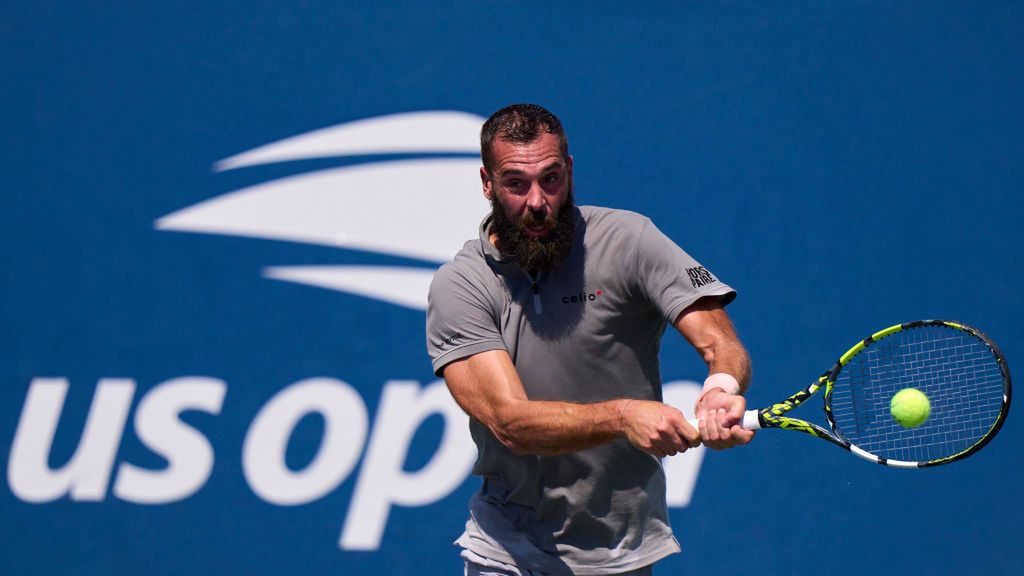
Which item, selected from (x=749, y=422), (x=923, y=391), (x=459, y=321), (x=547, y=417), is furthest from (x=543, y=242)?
(x=923, y=391)

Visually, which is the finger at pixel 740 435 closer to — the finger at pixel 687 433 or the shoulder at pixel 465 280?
the finger at pixel 687 433

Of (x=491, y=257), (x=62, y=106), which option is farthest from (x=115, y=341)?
(x=491, y=257)

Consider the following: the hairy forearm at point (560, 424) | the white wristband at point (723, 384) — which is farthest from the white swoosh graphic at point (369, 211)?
the white wristband at point (723, 384)

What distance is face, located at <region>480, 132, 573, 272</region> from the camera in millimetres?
2867

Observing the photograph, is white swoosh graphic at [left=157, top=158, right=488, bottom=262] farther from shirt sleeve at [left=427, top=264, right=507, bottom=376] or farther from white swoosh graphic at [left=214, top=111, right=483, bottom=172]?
shirt sleeve at [left=427, top=264, right=507, bottom=376]

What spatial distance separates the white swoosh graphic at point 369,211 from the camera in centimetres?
490

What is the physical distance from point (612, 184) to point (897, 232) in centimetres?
120

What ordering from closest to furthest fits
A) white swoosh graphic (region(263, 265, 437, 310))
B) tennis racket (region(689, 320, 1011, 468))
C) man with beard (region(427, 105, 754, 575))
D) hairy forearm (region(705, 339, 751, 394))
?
1. hairy forearm (region(705, 339, 751, 394))
2. man with beard (region(427, 105, 754, 575))
3. tennis racket (region(689, 320, 1011, 468))
4. white swoosh graphic (region(263, 265, 437, 310))

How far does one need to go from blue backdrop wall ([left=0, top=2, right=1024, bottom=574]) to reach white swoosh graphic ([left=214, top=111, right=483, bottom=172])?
0.01 meters

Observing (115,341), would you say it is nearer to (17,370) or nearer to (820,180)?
(17,370)

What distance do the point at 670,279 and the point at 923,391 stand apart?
131 centimetres

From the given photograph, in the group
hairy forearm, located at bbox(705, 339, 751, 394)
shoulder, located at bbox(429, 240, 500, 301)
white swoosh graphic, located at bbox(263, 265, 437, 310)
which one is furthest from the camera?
white swoosh graphic, located at bbox(263, 265, 437, 310)

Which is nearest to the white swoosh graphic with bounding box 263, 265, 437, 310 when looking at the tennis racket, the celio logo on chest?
the tennis racket

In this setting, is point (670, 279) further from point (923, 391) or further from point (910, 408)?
point (923, 391)
